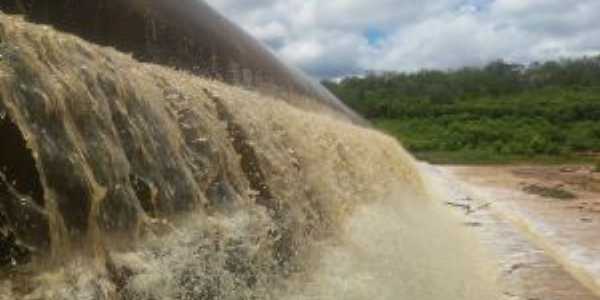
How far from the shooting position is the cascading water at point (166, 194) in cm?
312

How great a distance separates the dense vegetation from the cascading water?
36.9m

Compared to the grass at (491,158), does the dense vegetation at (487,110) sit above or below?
above

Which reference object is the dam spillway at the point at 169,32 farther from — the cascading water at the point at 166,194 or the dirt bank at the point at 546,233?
the dirt bank at the point at 546,233

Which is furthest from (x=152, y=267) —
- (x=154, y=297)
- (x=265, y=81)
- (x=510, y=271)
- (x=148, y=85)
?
(x=510, y=271)

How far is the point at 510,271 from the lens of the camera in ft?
27.8

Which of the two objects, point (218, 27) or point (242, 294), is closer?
point (242, 294)

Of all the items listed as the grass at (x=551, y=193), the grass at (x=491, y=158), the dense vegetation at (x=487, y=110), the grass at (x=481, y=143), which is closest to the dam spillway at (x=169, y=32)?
the grass at (x=551, y=193)

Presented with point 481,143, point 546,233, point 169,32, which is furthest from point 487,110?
point 169,32

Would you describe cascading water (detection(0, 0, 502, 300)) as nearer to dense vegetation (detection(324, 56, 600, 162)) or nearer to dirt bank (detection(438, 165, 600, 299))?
dirt bank (detection(438, 165, 600, 299))

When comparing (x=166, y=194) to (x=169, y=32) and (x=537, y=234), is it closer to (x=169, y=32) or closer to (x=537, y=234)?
(x=169, y=32)

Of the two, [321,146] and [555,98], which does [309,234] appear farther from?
[555,98]

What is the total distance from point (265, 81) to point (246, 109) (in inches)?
94.9

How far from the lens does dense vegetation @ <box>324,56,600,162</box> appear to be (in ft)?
155

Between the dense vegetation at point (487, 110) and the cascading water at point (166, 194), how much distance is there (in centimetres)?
3686
